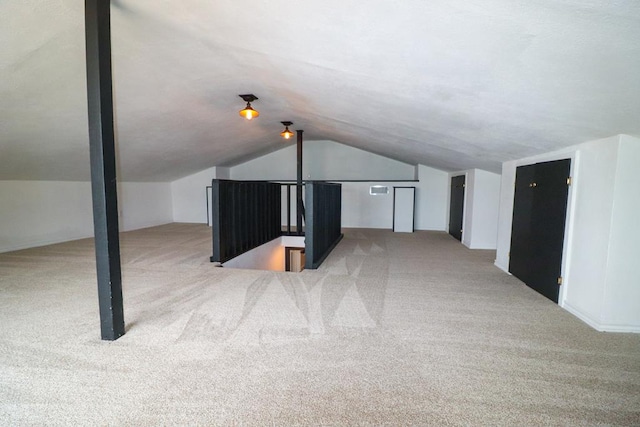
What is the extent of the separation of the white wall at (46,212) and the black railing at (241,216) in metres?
4.10

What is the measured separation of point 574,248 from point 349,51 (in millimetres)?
3217

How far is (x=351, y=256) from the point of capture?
5.79 meters

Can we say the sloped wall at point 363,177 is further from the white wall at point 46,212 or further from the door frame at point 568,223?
the door frame at point 568,223

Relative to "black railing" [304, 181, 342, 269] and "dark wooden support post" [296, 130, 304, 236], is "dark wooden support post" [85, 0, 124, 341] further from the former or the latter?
"dark wooden support post" [296, 130, 304, 236]

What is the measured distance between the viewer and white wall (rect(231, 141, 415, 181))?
9.84 metres

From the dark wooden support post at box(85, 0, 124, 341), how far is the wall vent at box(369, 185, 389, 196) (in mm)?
7785

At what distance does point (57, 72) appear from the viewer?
10.8 feet

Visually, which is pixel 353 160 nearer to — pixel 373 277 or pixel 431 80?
pixel 373 277

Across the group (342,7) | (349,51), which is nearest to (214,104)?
(349,51)

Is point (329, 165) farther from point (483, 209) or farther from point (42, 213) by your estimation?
point (42, 213)

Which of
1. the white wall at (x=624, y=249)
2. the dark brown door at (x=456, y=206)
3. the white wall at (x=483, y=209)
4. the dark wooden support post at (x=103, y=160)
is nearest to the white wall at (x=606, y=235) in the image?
the white wall at (x=624, y=249)

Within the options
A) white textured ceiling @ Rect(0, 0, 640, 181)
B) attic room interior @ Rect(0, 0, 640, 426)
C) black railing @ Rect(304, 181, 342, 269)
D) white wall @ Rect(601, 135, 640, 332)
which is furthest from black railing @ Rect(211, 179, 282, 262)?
white wall @ Rect(601, 135, 640, 332)

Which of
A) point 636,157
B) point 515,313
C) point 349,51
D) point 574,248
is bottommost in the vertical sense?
point 515,313

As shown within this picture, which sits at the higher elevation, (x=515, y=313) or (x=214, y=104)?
(x=214, y=104)
